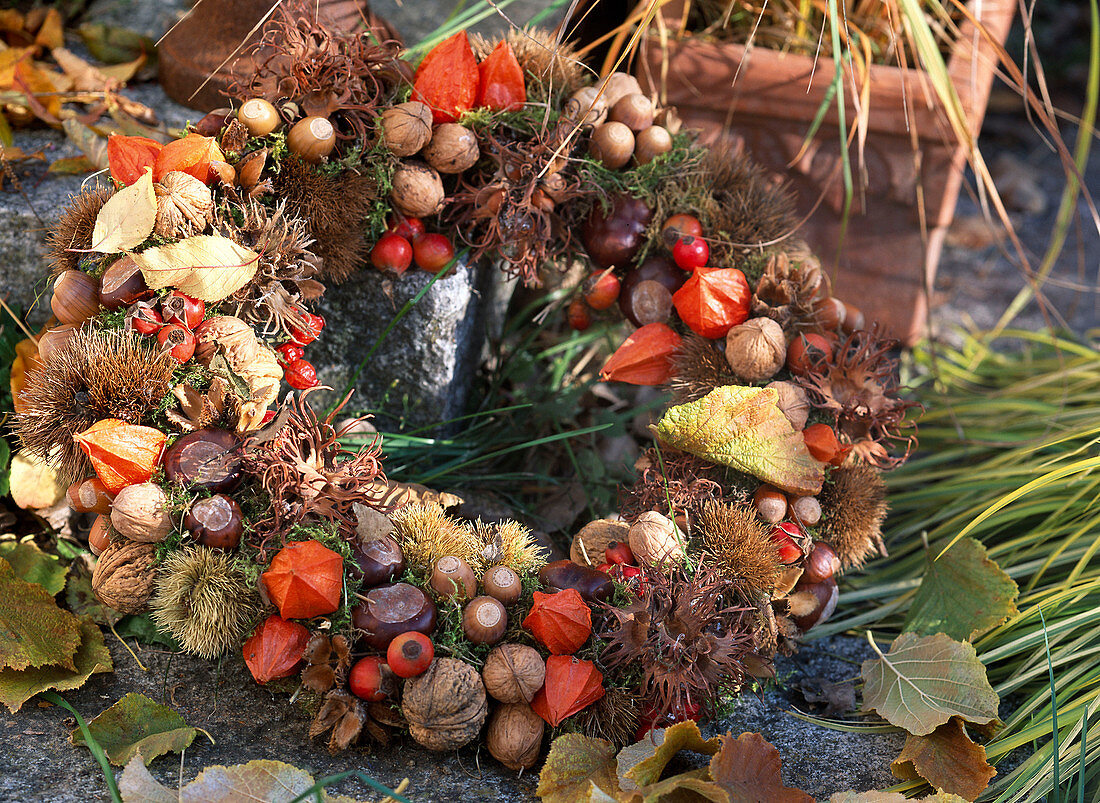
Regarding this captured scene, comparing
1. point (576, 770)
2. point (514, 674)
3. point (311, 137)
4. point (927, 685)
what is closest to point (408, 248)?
point (311, 137)

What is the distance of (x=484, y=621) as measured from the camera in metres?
1.06

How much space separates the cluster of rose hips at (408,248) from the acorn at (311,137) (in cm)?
17

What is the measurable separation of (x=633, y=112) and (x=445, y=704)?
3.07 feet

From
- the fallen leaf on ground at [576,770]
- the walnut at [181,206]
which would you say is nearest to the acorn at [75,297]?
the walnut at [181,206]

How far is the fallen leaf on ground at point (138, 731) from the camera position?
3.35 ft

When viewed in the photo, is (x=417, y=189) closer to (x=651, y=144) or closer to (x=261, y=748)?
(x=651, y=144)

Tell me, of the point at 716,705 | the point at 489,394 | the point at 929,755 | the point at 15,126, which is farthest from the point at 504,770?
the point at 15,126

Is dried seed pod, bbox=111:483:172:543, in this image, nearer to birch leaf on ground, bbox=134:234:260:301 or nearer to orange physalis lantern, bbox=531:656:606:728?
birch leaf on ground, bbox=134:234:260:301

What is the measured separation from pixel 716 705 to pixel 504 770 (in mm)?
291

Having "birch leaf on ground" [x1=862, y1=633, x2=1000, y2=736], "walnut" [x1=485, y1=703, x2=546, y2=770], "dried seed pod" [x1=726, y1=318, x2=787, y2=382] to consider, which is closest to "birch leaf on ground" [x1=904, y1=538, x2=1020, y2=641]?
"birch leaf on ground" [x1=862, y1=633, x2=1000, y2=736]

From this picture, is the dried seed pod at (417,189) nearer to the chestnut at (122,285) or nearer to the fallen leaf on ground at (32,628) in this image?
the chestnut at (122,285)

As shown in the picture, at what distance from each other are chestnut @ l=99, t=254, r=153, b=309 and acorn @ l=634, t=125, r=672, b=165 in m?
0.77

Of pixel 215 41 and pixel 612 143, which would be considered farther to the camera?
pixel 215 41

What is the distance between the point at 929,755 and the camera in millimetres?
1100
